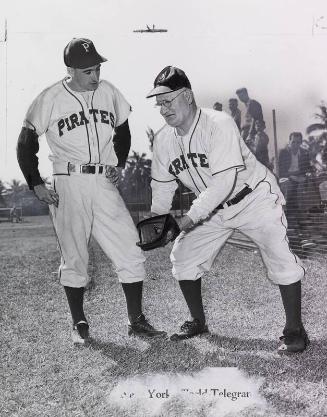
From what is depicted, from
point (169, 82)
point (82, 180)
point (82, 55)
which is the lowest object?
point (82, 180)

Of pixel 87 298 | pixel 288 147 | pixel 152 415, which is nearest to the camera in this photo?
pixel 152 415

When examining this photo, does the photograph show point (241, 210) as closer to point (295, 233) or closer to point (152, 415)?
point (152, 415)

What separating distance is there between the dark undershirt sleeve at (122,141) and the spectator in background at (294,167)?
374 centimetres

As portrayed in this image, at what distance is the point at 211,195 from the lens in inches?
109

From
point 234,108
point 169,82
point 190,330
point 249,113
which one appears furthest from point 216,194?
point 249,113

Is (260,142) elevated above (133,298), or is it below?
above

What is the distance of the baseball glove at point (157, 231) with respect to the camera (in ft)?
9.39

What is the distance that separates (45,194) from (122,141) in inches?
23.2

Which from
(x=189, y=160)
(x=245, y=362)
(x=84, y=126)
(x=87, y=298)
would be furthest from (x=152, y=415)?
(x=87, y=298)

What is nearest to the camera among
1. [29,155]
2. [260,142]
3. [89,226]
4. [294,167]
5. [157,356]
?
[157,356]

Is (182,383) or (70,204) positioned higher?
(70,204)

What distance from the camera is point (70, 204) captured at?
2992 mm

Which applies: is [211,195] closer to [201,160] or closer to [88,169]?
[201,160]

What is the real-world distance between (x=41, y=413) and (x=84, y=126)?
1623 millimetres
